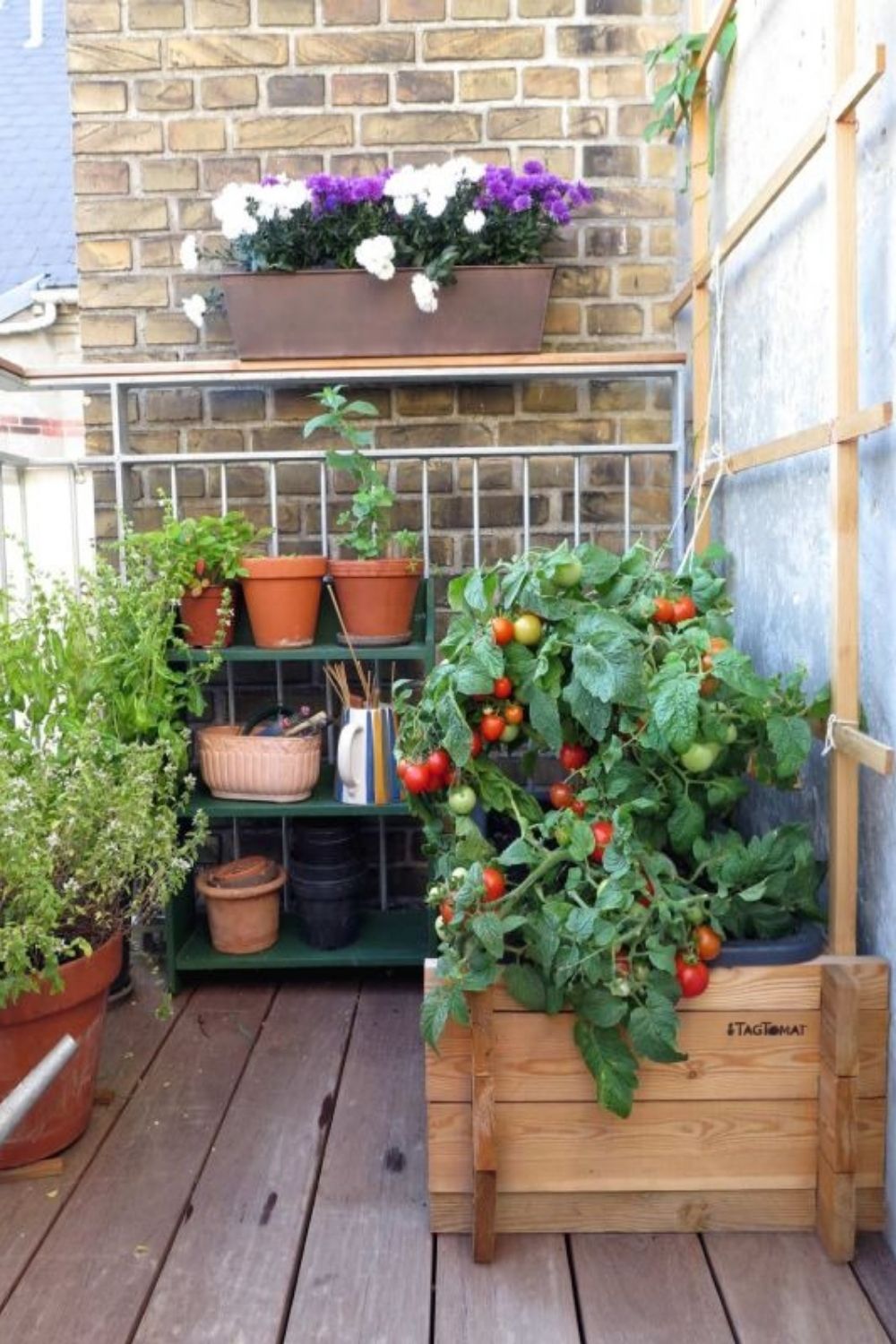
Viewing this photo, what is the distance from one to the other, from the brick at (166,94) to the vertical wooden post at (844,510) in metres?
1.73

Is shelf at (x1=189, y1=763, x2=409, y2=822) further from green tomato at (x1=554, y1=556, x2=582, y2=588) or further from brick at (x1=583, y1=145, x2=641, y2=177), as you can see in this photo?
brick at (x1=583, y1=145, x2=641, y2=177)

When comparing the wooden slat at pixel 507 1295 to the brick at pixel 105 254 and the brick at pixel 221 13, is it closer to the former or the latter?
the brick at pixel 105 254

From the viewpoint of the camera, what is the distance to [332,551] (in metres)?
2.86

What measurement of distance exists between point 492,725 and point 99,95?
1.95 m

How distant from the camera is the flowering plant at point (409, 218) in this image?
2.55 m

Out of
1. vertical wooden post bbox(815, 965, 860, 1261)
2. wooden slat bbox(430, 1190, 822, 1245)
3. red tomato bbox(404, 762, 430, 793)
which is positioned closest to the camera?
vertical wooden post bbox(815, 965, 860, 1261)

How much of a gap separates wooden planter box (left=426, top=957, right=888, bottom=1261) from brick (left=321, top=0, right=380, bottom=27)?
7.17ft

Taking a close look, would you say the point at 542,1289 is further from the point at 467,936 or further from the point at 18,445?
the point at 18,445

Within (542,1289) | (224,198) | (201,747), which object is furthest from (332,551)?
(542,1289)

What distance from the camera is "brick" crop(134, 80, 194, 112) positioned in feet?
9.10

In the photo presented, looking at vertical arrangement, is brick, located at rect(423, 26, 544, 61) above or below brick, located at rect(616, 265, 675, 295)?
above

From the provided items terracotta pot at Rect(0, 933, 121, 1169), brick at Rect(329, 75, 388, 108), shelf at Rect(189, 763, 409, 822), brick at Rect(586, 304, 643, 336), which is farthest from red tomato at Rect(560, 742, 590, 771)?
brick at Rect(329, 75, 388, 108)

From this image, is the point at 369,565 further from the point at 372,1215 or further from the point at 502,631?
the point at 372,1215

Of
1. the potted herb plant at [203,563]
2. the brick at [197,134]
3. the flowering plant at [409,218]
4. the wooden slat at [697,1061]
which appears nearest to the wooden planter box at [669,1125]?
the wooden slat at [697,1061]
